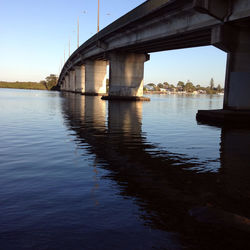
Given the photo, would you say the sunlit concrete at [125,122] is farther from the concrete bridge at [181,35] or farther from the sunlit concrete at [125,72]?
the sunlit concrete at [125,72]

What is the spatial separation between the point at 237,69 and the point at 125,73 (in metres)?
30.6

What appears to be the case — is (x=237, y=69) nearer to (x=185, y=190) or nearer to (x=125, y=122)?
(x=125, y=122)

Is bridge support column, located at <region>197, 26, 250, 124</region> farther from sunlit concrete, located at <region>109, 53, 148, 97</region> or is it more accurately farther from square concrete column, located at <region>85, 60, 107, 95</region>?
square concrete column, located at <region>85, 60, 107, 95</region>

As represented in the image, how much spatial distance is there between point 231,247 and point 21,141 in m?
10.4

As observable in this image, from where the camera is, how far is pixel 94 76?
73.8 meters

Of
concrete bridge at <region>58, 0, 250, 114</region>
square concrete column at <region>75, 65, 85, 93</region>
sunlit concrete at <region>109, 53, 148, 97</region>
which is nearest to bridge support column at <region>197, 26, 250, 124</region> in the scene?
concrete bridge at <region>58, 0, 250, 114</region>

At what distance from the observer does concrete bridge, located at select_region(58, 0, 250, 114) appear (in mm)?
20752

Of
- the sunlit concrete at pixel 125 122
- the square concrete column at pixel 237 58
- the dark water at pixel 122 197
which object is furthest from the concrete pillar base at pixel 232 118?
the dark water at pixel 122 197

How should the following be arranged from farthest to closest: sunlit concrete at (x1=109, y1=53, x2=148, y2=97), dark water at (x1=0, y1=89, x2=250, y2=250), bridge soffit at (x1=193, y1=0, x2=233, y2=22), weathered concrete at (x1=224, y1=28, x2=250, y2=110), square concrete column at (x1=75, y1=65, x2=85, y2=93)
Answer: square concrete column at (x1=75, y1=65, x2=85, y2=93) < sunlit concrete at (x1=109, y1=53, x2=148, y2=97) < weathered concrete at (x1=224, y1=28, x2=250, y2=110) < bridge soffit at (x1=193, y1=0, x2=233, y2=22) < dark water at (x1=0, y1=89, x2=250, y2=250)

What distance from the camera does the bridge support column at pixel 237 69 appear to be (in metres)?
21.4

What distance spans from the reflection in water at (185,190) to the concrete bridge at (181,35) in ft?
39.7

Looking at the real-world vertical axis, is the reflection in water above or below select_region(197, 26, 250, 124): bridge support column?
below

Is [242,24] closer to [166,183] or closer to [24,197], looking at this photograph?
[166,183]

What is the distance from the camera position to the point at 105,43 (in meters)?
49.6
